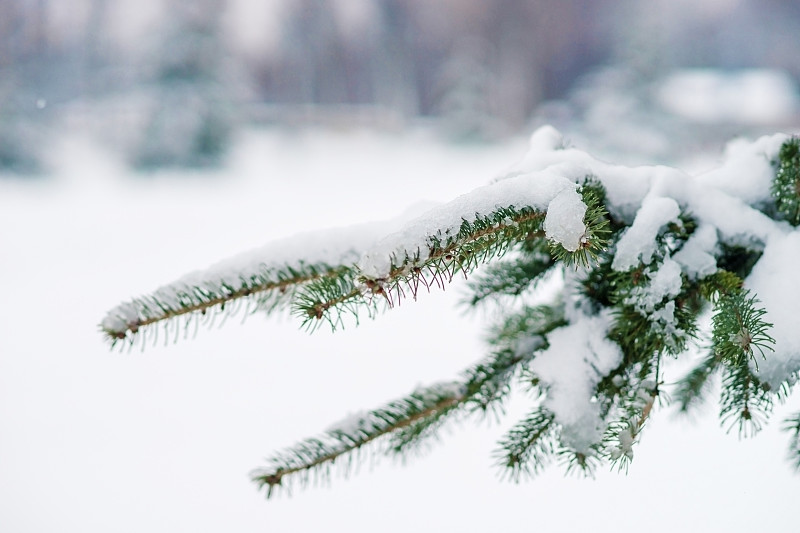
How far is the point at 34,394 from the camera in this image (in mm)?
2287

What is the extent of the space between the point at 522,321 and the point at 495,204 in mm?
303

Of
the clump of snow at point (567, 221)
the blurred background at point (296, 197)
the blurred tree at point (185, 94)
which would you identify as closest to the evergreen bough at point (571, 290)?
the clump of snow at point (567, 221)

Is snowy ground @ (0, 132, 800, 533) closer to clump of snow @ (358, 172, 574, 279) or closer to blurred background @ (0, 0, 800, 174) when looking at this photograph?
clump of snow @ (358, 172, 574, 279)

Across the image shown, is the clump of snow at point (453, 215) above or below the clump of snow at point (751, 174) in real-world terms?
below

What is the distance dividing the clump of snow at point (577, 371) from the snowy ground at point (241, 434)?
0.76ft

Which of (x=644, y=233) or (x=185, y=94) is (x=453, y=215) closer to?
(x=644, y=233)

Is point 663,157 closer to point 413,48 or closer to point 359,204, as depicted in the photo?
point 359,204

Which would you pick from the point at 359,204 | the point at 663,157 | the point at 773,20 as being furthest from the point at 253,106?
the point at 773,20

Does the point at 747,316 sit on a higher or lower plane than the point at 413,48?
lower

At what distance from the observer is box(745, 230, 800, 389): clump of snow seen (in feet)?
1.60

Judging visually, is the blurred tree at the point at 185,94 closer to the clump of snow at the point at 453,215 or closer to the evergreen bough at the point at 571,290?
the evergreen bough at the point at 571,290

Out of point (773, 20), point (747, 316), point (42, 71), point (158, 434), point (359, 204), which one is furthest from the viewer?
point (773, 20)

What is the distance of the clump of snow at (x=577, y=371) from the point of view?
555mm

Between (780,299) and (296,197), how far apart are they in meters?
6.62
